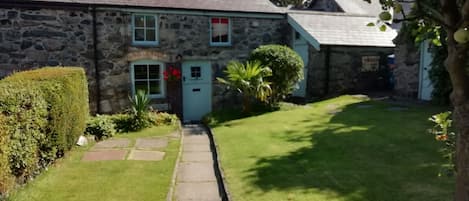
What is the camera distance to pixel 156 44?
43.2 ft

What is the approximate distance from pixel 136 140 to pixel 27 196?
3896mm

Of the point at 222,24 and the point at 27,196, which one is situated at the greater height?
the point at 222,24

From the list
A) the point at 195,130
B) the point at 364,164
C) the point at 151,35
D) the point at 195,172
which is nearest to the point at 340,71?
the point at 195,130

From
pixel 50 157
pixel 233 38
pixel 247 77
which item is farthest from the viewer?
pixel 233 38

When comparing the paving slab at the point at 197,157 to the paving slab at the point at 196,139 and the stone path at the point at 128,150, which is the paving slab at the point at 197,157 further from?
the paving slab at the point at 196,139

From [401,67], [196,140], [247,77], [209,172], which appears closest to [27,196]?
[209,172]

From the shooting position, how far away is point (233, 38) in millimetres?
14344

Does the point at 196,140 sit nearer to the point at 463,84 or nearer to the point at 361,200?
the point at 361,200

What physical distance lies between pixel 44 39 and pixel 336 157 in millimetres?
9619

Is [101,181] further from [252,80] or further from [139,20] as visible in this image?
[139,20]

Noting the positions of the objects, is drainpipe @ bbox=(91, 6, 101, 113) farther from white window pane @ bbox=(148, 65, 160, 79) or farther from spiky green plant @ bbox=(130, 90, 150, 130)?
spiky green plant @ bbox=(130, 90, 150, 130)

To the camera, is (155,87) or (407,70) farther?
(155,87)

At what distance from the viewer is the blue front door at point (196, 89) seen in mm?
13802

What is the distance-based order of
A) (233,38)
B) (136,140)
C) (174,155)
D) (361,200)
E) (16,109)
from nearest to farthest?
(361,200) < (16,109) < (174,155) < (136,140) < (233,38)
